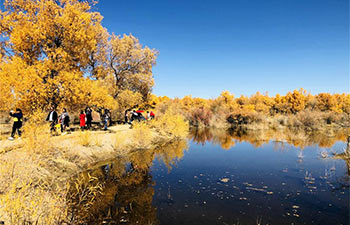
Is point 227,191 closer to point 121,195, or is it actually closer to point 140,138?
point 121,195

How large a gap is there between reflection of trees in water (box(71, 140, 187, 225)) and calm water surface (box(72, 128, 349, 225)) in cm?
3

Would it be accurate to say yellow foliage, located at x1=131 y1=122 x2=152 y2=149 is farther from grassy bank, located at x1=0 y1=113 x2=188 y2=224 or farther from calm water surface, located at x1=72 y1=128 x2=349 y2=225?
calm water surface, located at x1=72 y1=128 x2=349 y2=225

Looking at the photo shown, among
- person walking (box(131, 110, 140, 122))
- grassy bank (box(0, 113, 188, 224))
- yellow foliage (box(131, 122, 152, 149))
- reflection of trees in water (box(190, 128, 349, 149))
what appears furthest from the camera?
person walking (box(131, 110, 140, 122))

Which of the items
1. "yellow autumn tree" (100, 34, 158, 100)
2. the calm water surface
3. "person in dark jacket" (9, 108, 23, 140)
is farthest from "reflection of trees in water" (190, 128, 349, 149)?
"person in dark jacket" (9, 108, 23, 140)

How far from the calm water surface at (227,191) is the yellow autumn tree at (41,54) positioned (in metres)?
6.69

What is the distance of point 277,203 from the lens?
7816 mm

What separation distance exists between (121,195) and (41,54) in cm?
1235

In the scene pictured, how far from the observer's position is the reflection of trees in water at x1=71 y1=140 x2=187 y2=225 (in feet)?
21.3

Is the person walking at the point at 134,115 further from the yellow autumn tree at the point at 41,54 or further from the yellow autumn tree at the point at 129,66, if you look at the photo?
the yellow autumn tree at the point at 41,54

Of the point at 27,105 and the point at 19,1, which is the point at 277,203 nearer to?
the point at 27,105

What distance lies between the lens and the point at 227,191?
355 inches

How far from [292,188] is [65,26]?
1709 cm

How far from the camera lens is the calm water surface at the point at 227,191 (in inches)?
268

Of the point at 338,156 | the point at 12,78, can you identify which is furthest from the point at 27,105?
the point at 338,156
